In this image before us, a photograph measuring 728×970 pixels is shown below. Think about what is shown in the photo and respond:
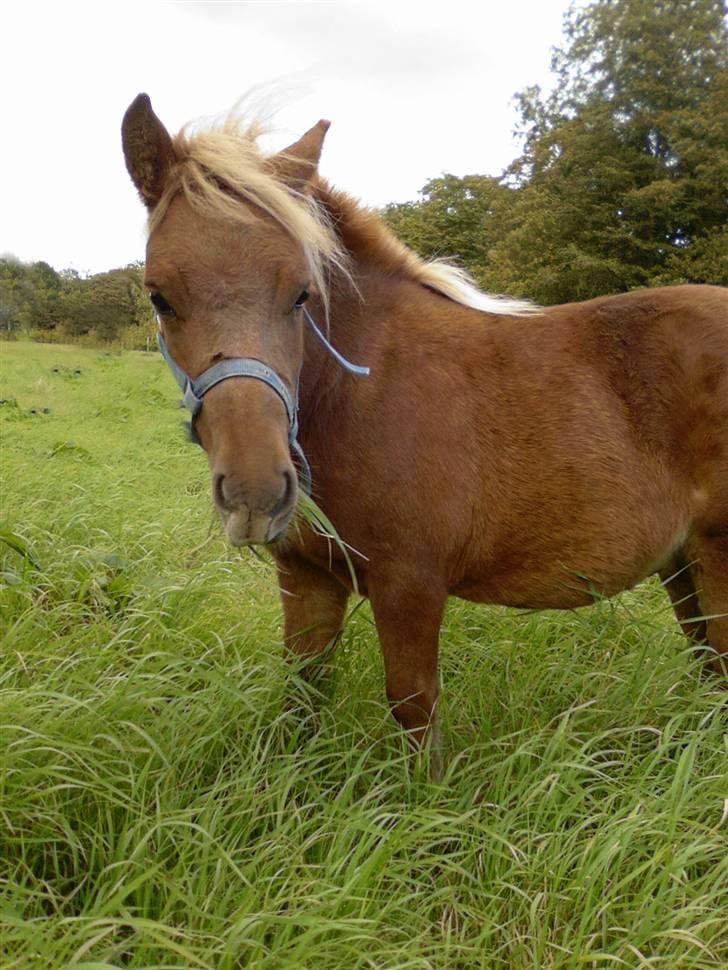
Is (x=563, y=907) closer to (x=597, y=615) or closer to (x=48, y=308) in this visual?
(x=597, y=615)

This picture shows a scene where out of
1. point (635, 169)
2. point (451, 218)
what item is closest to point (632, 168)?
point (635, 169)

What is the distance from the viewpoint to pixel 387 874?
1588 millimetres

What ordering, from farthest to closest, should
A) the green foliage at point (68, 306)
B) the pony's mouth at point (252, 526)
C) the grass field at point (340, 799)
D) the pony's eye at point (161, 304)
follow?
1. the green foliage at point (68, 306)
2. the pony's eye at point (161, 304)
3. the pony's mouth at point (252, 526)
4. the grass field at point (340, 799)

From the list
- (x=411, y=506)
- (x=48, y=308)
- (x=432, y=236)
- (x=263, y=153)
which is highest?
(x=432, y=236)

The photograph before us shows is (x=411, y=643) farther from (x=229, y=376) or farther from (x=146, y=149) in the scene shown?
(x=146, y=149)

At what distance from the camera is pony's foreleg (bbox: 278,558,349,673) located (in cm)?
236

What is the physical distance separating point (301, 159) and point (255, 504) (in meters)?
1.13

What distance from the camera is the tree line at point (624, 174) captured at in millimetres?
17797

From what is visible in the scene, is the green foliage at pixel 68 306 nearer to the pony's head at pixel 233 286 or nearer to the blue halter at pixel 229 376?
the pony's head at pixel 233 286

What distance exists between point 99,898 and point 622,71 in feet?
77.7

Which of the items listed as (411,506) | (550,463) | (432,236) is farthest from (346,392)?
(432,236)

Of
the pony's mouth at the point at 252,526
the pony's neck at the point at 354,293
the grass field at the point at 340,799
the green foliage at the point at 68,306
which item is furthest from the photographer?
the green foliage at the point at 68,306

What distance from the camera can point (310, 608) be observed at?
7.90ft

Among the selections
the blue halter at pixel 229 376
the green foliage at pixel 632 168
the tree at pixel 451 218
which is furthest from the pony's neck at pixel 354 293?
the tree at pixel 451 218
